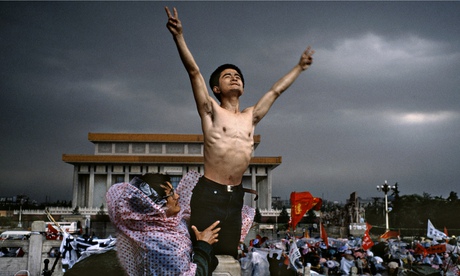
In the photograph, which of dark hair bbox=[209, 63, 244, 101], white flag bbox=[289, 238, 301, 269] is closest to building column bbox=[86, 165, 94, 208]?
white flag bbox=[289, 238, 301, 269]

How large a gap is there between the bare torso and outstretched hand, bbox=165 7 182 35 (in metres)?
0.57

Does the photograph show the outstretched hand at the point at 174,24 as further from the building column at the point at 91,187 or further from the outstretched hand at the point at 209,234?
the building column at the point at 91,187

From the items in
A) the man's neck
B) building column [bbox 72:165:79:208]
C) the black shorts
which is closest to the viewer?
the black shorts

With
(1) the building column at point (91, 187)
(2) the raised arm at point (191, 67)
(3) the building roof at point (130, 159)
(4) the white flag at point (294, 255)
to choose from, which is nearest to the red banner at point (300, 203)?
(4) the white flag at point (294, 255)

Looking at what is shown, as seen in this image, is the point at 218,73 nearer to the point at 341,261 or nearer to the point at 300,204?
the point at 300,204

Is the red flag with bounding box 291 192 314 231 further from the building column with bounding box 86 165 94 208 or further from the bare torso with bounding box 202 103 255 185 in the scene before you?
the building column with bounding box 86 165 94 208

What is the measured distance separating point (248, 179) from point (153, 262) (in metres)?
52.2

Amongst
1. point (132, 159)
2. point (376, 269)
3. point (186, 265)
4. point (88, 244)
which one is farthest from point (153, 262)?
point (132, 159)

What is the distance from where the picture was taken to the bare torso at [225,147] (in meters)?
2.64

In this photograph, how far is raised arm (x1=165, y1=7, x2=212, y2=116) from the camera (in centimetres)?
246

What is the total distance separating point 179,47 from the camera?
252cm

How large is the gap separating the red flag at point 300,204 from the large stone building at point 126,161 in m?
42.5

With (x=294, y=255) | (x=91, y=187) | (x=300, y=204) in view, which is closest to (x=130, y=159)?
(x=91, y=187)

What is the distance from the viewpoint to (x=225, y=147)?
265 cm
